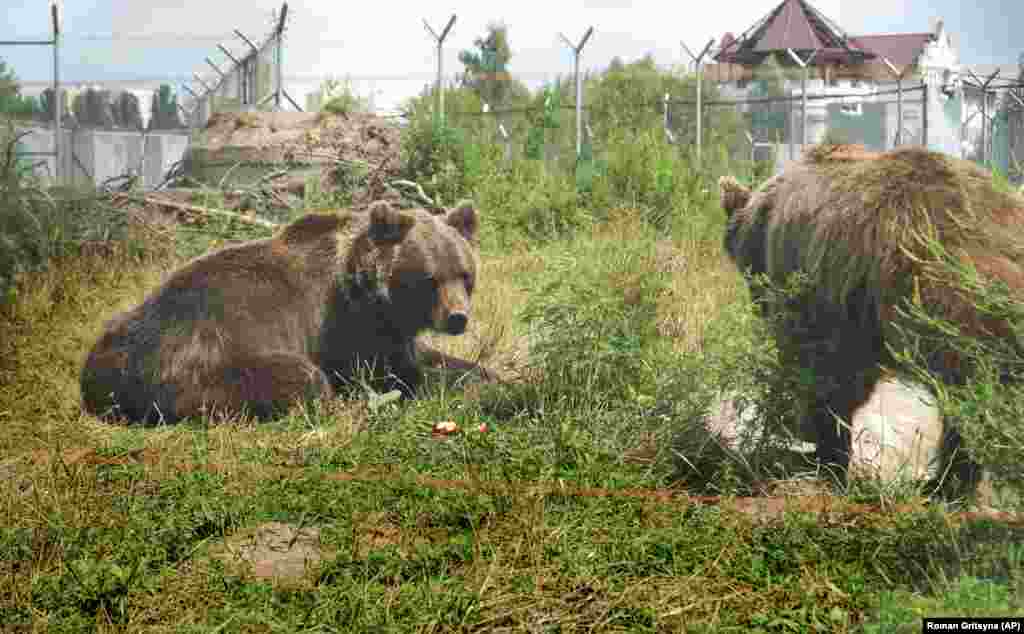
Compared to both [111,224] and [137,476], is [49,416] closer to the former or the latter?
[137,476]

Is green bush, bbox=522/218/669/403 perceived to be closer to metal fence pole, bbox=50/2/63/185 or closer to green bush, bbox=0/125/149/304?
green bush, bbox=0/125/149/304

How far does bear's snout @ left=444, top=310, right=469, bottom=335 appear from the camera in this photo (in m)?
6.06

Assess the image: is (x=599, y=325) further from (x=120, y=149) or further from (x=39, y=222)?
(x=120, y=149)

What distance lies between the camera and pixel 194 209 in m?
10.2

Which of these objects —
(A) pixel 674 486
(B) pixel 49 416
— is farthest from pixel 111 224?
(A) pixel 674 486

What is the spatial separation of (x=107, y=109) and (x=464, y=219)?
12.8 m

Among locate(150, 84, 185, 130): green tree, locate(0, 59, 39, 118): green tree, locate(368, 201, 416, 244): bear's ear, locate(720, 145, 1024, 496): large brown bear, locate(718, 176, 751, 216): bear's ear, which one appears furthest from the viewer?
locate(150, 84, 185, 130): green tree

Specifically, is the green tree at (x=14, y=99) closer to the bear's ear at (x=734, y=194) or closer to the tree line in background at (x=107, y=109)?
the tree line in background at (x=107, y=109)

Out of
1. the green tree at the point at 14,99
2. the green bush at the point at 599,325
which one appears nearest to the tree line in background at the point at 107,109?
the green tree at the point at 14,99

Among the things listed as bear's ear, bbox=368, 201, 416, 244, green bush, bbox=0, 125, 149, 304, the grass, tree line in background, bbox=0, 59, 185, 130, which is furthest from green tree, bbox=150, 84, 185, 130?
bear's ear, bbox=368, 201, 416, 244

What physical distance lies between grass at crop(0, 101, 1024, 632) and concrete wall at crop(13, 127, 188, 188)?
11.2m

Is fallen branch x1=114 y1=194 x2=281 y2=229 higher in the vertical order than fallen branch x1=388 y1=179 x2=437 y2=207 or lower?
lower

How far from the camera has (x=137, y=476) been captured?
15.0 feet

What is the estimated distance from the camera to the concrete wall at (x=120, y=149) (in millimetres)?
16594
